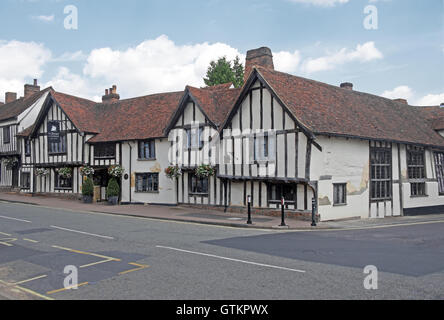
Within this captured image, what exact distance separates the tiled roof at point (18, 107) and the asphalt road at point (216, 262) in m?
21.0

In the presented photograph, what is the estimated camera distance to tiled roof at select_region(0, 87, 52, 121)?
33.1m

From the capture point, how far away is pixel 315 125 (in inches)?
706

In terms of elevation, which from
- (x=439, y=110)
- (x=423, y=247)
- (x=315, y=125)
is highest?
(x=439, y=110)

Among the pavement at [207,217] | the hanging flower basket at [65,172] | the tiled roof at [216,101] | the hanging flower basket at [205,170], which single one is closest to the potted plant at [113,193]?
the pavement at [207,217]

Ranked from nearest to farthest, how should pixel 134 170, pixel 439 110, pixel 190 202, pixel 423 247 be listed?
pixel 423 247 < pixel 190 202 < pixel 134 170 < pixel 439 110

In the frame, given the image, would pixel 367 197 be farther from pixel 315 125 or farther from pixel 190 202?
pixel 190 202

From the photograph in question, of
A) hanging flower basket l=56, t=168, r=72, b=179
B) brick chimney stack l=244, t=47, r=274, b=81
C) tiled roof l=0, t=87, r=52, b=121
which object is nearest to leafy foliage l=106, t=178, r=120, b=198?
hanging flower basket l=56, t=168, r=72, b=179

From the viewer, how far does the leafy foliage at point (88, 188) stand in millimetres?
26375

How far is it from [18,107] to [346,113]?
28.2 meters

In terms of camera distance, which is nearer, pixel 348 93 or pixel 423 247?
pixel 423 247

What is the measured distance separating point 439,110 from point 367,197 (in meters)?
13.2

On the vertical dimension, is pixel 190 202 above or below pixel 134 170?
below

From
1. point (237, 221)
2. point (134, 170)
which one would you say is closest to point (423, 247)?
point (237, 221)

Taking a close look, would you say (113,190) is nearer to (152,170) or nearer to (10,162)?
(152,170)
